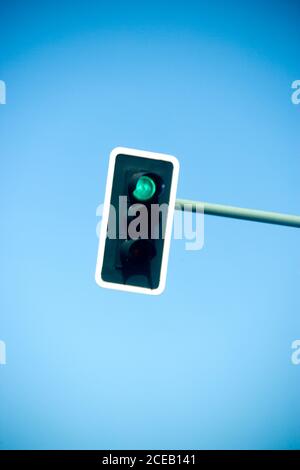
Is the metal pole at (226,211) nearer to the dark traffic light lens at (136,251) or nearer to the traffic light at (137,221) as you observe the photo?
the traffic light at (137,221)

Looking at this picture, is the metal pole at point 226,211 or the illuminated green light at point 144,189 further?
the metal pole at point 226,211

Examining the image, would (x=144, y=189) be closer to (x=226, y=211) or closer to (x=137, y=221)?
(x=137, y=221)

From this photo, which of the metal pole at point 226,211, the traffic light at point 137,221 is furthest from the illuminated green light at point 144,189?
the metal pole at point 226,211

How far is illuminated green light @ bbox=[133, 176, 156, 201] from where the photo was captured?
1965 mm

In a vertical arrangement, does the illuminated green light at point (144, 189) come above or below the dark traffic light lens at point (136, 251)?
above

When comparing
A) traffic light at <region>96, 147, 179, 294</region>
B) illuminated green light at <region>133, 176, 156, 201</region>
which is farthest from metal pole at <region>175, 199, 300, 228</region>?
illuminated green light at <region>133, 176, 156, 201</region>

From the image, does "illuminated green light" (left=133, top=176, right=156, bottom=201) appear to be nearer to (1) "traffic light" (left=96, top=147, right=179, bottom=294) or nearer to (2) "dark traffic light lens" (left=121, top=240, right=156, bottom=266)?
(1) "traffic light" (left=96, top=147, right=179, bottom=294)

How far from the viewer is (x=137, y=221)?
199 centimetres

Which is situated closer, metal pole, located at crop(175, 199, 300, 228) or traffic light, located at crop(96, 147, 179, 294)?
traffic light, located at crop(96, 147, 179, 294)

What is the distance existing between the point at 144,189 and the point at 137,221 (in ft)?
0.58

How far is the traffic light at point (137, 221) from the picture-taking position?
78.2 inches

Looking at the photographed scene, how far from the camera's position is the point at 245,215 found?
6.94ft
